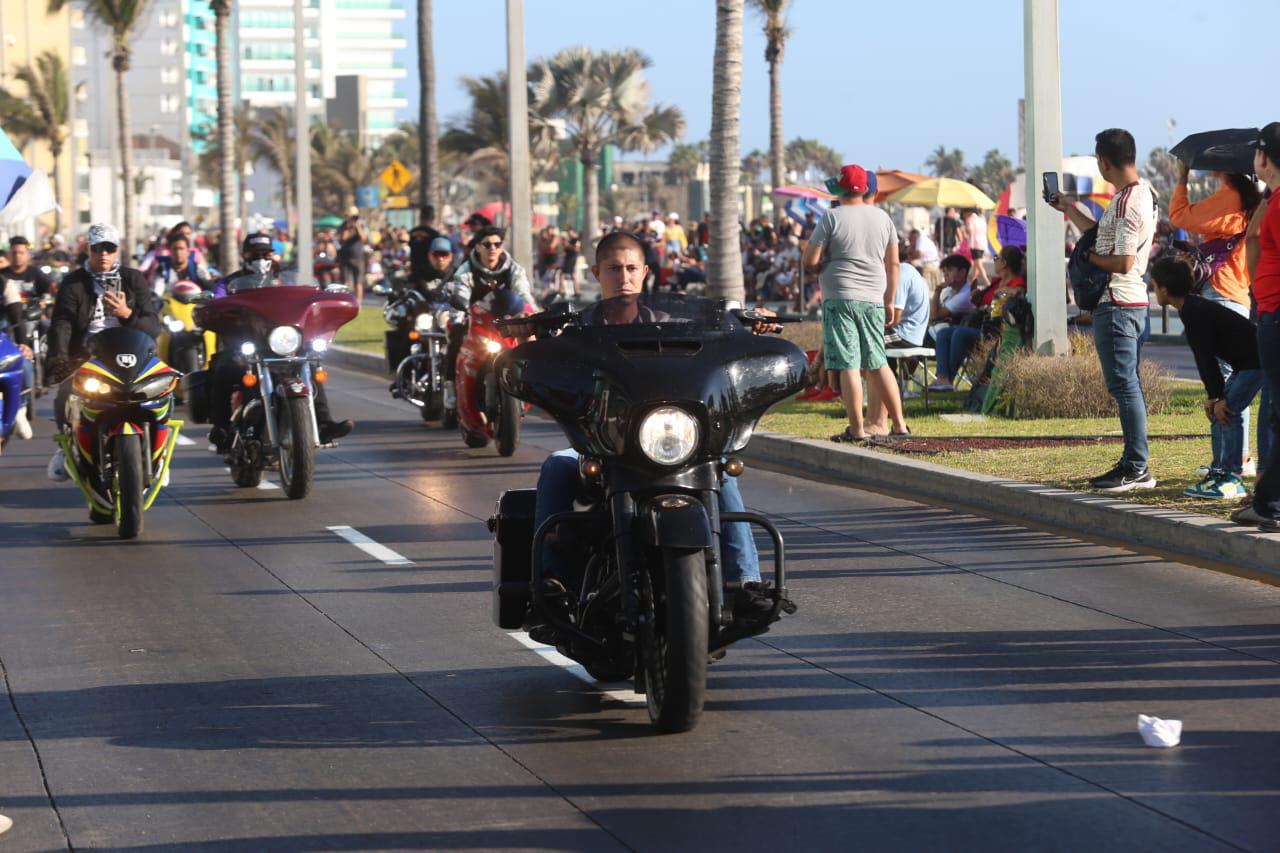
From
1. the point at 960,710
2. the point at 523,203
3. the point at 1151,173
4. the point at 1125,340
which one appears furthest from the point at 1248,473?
the point at 1151,173

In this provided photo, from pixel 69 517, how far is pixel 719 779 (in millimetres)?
7614

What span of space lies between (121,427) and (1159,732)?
687cm

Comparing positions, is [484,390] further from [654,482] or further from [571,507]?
[654,482]

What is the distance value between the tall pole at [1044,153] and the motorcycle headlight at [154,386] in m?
7.60

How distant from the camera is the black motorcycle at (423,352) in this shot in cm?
1775

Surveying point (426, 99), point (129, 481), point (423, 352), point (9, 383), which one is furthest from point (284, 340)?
point (426, 99)

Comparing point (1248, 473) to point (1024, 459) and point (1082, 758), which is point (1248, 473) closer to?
point (1024, 459)

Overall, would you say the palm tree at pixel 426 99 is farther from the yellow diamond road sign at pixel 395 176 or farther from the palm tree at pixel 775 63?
the palm tree at pixel 775 63

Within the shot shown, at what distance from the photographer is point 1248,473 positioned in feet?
38.4

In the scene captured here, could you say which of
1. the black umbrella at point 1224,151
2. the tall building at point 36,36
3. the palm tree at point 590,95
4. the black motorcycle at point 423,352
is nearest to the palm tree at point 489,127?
the palm tree at point 590,95

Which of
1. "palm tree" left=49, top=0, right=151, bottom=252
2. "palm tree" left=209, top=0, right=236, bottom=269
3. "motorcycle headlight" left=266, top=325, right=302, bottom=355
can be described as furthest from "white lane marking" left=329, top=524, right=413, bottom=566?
"palm tree" left=49, top=0, right=151, bottom=252

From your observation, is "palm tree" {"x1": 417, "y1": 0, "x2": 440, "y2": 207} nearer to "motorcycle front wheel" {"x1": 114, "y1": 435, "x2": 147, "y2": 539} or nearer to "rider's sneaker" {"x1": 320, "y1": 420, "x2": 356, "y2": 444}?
"rider's sneaker" {"x1": 320, "y1": 420, "x2": 356, "y2": 444}

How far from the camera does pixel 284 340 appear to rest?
13.2 metres

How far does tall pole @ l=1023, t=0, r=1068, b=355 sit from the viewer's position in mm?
16688
